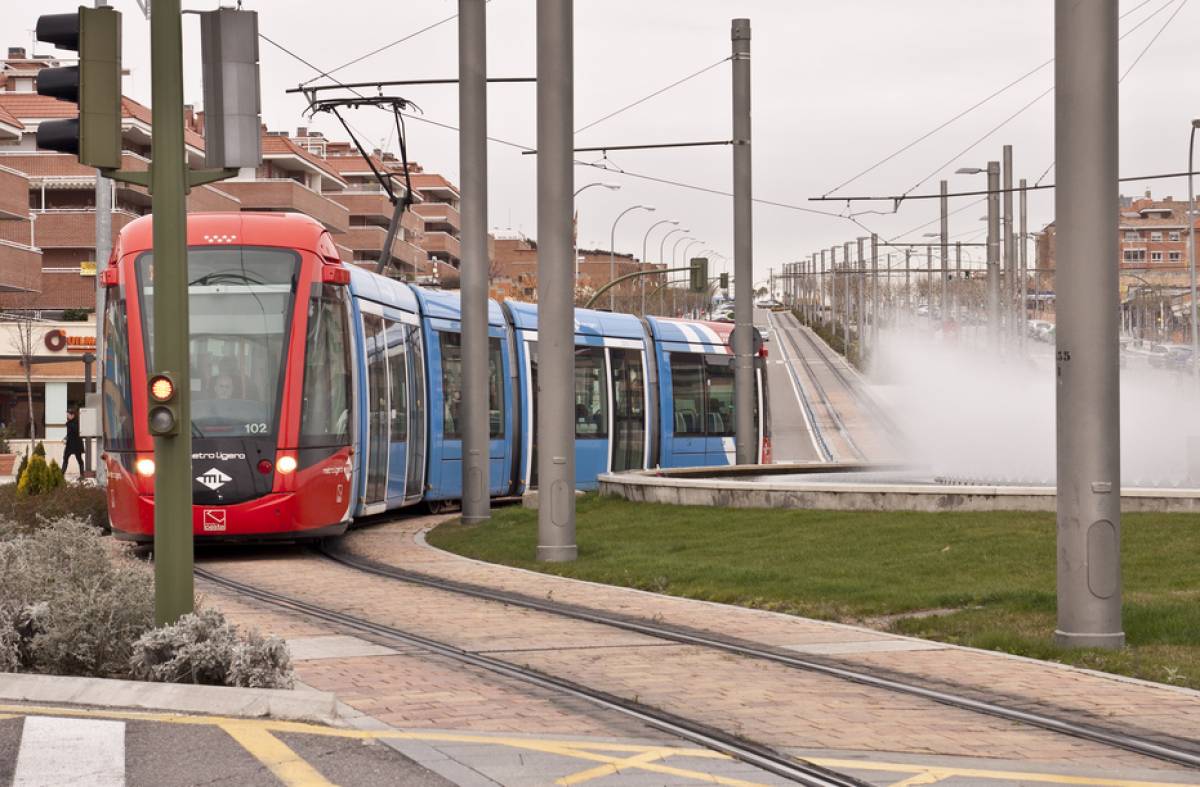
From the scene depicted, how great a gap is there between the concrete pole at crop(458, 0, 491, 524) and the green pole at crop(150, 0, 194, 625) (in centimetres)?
1418

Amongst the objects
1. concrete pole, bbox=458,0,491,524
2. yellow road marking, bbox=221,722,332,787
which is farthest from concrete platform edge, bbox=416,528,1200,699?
concrete pole, bbox=458,0,491,524

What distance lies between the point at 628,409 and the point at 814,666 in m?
21.3

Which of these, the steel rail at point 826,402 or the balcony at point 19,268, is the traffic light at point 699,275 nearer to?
the steel rail at point 826,402

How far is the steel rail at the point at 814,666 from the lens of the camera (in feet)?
27.2

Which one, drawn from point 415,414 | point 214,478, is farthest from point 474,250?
point 214,478

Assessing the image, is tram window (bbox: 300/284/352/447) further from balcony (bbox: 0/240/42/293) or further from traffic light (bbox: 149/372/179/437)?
balcony (bbox: 0/240/42/293)

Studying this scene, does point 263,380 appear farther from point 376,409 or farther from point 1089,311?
point 1089,311

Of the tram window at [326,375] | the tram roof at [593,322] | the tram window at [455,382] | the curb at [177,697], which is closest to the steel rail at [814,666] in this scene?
the tram window at [326,375]

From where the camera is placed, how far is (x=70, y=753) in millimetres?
7488

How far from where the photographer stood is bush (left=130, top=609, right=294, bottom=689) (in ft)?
29.2

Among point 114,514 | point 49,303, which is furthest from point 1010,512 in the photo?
point 49,303

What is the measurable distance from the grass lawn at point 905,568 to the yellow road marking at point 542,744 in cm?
317

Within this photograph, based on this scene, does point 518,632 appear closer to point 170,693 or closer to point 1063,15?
point 170,693

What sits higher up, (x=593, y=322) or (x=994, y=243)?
(x=994, y=243)
